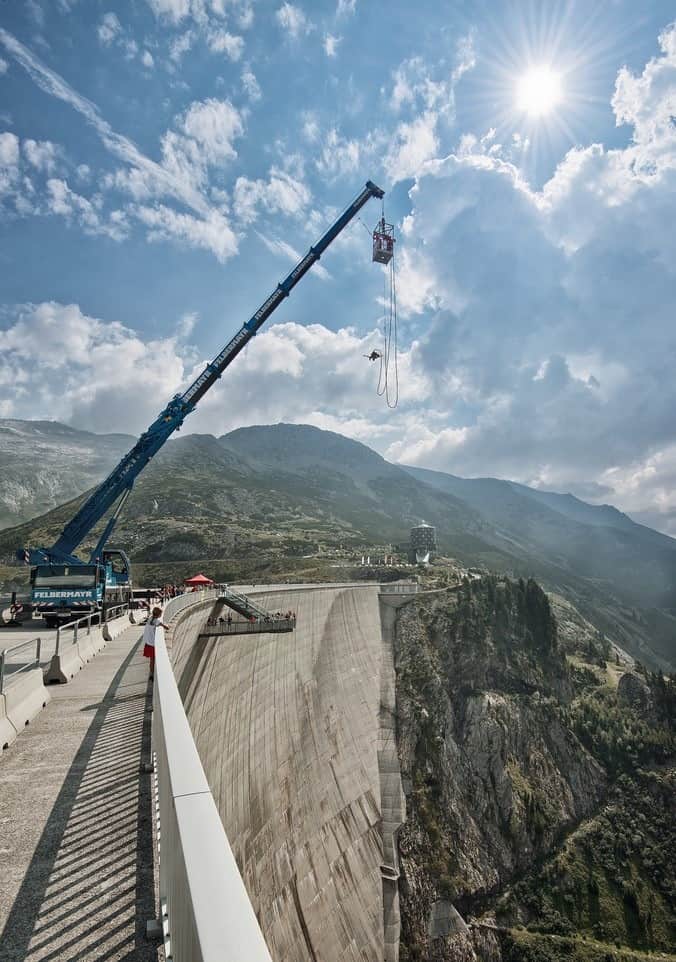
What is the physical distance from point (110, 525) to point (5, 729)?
117ft

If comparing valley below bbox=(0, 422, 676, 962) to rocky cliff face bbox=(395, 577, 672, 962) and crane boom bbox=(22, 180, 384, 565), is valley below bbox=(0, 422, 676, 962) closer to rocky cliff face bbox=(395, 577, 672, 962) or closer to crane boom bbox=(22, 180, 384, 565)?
rocky cliff face bbox=(395, 577, 672, 962)

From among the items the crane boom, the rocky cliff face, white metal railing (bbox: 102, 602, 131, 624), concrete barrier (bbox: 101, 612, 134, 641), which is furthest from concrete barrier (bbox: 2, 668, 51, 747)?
the rocky cliff face

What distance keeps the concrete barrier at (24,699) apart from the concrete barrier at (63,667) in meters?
2.76

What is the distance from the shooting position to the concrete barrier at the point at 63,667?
14655 millimetres

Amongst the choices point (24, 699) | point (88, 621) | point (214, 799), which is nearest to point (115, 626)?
point (88, 621)

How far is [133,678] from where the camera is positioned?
15.3 m

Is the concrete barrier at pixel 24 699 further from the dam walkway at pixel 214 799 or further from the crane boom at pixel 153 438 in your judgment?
the crane boom at pixel 153 438

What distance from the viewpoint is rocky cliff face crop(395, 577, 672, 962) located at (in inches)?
1886

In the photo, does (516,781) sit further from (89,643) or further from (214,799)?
(214,799)

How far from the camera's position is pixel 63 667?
15.2 metres

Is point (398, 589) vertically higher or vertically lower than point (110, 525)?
lower

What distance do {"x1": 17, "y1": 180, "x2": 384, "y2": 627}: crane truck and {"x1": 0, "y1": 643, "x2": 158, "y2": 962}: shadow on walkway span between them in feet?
82.4

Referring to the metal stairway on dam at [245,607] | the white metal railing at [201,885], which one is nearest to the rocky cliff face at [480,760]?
the metal stairway on dam at [245,607]

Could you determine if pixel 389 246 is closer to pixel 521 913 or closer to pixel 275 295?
pixel 275 295
